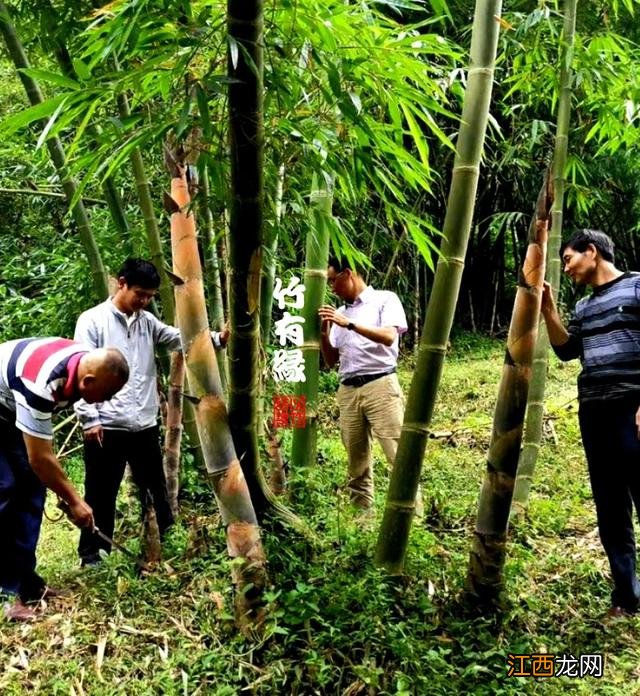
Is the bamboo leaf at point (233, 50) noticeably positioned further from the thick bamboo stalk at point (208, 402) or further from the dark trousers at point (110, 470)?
the dark trousers at point (110, 470)

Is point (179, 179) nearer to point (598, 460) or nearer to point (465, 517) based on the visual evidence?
point (598, 460)

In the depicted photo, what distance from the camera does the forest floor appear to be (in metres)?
2.02

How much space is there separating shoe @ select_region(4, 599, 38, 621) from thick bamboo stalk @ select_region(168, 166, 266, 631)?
91 cm

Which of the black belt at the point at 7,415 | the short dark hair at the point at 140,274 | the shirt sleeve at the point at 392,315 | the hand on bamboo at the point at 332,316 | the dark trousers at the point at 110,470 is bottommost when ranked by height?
the dark trousers at the point at 110,470

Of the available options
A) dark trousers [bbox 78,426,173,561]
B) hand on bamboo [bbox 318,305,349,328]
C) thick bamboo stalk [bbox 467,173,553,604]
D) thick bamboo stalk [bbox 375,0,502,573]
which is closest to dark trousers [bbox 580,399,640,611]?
thick bamboo stalk [bbox 467,173,553,604]

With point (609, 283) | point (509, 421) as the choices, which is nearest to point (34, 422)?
point (509, 421)

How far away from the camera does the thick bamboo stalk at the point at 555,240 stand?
2949mm

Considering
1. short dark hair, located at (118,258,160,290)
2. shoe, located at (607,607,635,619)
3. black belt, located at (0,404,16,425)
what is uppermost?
short dark hair, located at (118,258,160,290)

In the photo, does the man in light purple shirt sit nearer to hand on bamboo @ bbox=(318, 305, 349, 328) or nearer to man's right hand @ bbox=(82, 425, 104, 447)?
hand on bamboo @ bbox=(318, 305, 349, 328)

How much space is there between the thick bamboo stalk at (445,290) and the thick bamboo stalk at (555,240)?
35.0 inches

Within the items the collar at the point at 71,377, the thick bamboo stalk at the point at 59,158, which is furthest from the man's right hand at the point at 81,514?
the thick bamboo stalk at the point at 59,158

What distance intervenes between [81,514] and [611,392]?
2.02 m

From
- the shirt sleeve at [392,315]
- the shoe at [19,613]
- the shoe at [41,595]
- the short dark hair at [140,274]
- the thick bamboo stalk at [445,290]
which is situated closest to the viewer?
the thick bamboo stalk at [445,290]

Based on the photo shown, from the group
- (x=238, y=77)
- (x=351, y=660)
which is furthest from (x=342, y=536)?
(x=238, y=77)
